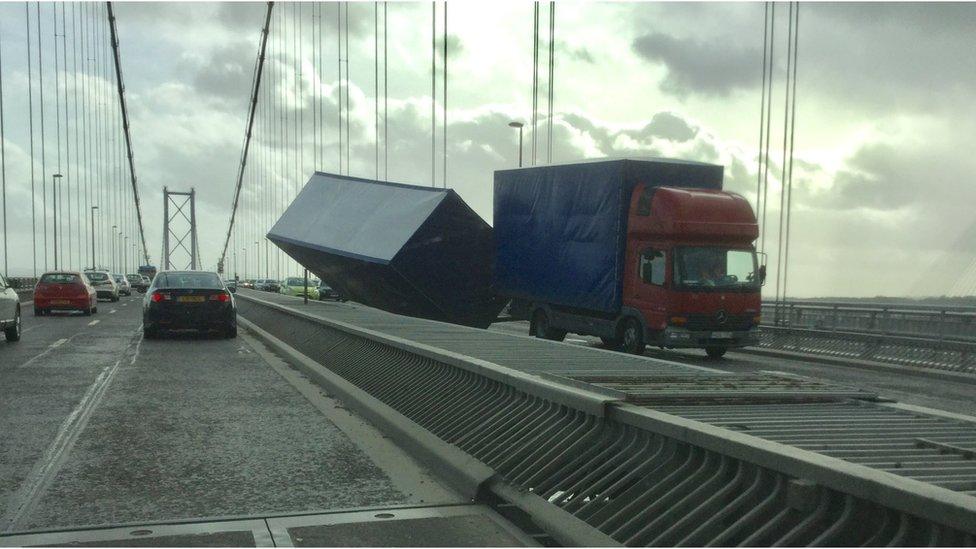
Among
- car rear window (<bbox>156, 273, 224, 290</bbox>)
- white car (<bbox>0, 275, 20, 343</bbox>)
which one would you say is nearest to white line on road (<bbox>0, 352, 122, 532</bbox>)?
white car (<bbox>0, 275, 20, 343</bbox>)

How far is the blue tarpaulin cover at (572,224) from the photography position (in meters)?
17.7

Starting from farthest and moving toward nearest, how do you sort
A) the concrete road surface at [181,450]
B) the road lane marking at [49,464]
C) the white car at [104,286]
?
1. the white car at [104,286]
2. the concrete road surface at [181,450]
3. the road lane marking at [49,464]

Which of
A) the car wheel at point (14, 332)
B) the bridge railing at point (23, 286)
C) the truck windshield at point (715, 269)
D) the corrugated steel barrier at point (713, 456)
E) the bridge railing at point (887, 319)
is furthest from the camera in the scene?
the bridge railing at point (23, 286)

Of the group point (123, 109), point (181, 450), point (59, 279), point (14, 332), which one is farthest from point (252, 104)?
point (181, 450)

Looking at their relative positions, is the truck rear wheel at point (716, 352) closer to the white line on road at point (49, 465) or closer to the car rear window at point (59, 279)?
the white line on road at point (49, 465)

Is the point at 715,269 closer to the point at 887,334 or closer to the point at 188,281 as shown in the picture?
the point at 887,334

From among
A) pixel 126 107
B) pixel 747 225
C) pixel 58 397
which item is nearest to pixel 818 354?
pixel 747 225

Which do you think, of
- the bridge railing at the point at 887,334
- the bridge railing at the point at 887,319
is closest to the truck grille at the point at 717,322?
the bridge railing at the point at 887,334

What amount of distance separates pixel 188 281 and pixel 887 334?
14083 millimetres

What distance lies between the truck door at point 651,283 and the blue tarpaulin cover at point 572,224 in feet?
1.13

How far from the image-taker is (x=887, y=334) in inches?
746

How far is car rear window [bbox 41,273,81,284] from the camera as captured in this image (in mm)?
31594

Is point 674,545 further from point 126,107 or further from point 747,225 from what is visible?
point 126,107

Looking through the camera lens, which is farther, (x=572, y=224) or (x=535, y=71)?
(x=535, y=71)
